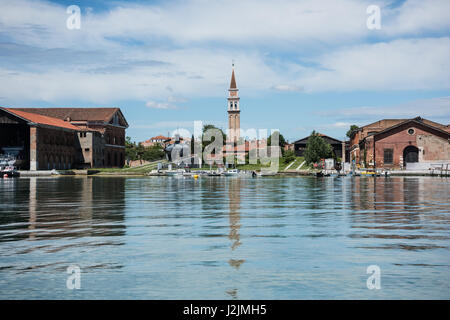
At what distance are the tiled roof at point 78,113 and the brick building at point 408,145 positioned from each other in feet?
195

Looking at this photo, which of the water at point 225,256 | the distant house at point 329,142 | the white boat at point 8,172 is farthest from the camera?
the distant house at point 329,142

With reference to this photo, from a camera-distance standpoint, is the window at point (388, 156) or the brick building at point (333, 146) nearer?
the window at point (388, 156)

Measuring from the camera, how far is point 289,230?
597 inches

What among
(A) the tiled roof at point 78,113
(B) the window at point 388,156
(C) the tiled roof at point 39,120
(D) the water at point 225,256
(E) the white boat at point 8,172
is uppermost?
(A) the tiled roof at point 78,113

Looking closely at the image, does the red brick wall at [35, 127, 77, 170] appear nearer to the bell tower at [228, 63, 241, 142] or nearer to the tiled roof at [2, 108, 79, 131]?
the tiled roof at [2, 108, 79, 131]

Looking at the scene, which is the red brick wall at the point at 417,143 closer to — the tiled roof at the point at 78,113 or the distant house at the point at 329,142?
the distant house at the point at 329,142

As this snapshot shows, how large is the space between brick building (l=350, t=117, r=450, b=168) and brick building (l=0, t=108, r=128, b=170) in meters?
58.5

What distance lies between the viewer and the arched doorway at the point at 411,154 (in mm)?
92069

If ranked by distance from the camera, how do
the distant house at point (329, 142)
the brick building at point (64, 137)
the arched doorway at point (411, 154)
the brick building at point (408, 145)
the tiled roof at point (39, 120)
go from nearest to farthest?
the brick building at point (408, 145) → the arched doorway at point (411, 154) → the brick building at point (64, 137) → the tiled roof at point (39, 120) → the distant house at point (329, 142)

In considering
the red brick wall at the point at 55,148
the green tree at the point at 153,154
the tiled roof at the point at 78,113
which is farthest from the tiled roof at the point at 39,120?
the green tree at the point at 153,154

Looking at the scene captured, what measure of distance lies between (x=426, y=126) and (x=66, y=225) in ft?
281
